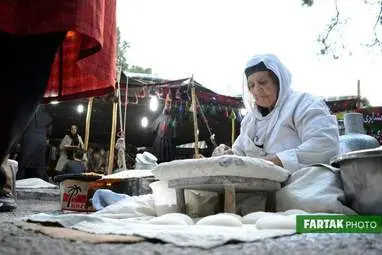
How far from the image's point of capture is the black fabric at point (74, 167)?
737cm

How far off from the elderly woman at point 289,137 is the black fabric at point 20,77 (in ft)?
5.06

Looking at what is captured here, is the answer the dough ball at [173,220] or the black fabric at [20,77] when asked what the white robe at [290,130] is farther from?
the black fabric at [20,77]

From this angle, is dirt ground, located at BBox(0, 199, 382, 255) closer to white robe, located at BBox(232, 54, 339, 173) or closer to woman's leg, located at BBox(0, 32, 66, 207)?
woman's leg, located at BBox(0, 32, 66, 207)

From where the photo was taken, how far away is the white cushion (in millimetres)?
2158

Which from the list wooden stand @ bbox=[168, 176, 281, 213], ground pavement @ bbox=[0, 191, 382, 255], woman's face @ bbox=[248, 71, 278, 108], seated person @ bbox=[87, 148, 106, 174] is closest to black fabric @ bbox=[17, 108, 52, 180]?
seated person @ bbox=[87, 148, 106, 174]

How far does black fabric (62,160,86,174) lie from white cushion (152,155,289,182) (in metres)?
5.38

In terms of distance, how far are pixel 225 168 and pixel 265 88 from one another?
0.95 m

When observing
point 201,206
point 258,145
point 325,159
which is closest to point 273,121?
point 258,145

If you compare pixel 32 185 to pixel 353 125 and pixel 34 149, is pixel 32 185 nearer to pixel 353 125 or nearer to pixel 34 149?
pixel 34 149

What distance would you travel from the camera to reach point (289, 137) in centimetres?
281

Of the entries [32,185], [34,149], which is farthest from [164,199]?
[34,149]

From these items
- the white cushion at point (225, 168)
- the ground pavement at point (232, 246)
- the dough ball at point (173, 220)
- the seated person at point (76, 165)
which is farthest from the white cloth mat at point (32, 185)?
the ground pavement at point (232, 246)

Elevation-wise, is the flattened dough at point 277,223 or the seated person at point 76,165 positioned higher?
the flattened dough at point 277,223

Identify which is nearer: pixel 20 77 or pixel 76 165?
pixel 20 77
